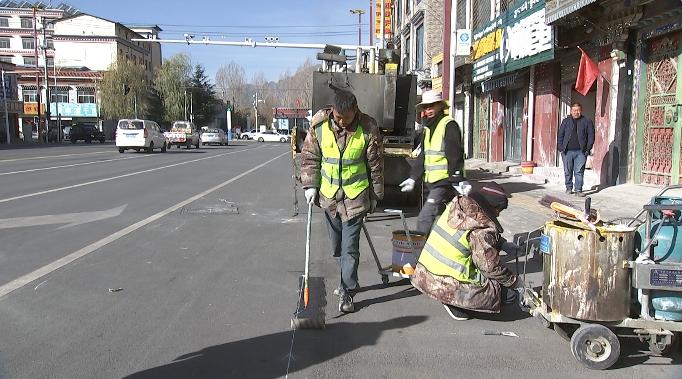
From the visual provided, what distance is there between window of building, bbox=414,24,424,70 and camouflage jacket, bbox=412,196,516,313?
28.6m

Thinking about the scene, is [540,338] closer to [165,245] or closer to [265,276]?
[265,276]

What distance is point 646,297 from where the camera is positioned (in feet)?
12.3

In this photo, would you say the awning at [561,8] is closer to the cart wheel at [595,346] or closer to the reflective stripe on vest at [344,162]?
the reflective stripe on vest at [344,162]

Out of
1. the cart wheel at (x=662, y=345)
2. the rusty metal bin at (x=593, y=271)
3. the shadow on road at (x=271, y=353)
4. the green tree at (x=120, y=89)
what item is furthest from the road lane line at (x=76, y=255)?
the green tree at (x=120, y=89)

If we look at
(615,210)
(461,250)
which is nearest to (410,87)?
(615,210)

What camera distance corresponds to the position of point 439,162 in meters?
5.80

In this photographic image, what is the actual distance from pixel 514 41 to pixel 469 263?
43.0 ft

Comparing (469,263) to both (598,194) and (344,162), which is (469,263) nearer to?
(344,162)

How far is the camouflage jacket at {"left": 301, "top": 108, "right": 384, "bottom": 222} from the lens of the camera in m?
4.89

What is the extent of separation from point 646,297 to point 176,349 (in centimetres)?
314

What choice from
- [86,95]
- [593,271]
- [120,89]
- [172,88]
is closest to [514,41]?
[593,271]

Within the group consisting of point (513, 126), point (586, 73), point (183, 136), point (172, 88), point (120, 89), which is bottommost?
point (183, 136)

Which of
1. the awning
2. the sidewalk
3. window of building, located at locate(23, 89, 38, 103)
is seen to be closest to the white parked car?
the sidewalk

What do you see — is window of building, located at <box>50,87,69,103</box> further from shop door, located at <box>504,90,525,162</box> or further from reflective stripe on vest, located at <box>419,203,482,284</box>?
reflective stripe on vest, located at <box>419,203,482,284</box>
